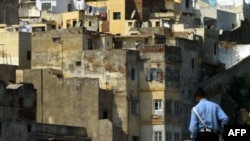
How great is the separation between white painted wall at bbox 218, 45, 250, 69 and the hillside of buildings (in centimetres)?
6

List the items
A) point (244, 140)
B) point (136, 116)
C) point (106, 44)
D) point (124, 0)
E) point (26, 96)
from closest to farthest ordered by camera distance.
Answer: point (244, 140) < point (26, 96) < point (136, 116) < point (106, 44) < point (124, 0)

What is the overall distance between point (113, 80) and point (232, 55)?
42.1 ft

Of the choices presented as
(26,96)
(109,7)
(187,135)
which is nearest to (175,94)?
(187,135)

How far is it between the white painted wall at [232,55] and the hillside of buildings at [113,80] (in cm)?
6

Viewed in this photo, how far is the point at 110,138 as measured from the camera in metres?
62.8

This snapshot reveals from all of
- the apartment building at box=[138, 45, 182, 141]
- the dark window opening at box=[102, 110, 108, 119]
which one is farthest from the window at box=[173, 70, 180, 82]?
the dark window opening at box=[102, 110, 108, 119]

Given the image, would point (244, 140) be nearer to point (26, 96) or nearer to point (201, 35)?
point (26, 96)

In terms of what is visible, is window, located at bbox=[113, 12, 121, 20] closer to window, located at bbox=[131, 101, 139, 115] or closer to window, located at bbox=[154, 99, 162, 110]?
window, located at bbox=[131, 101, 139, 115]

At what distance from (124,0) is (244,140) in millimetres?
65606

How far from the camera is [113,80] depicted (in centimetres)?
6631

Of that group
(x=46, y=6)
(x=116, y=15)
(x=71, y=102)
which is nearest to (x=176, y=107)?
(x=71, y=102)

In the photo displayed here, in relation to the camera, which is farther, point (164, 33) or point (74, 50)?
point (164, 33)

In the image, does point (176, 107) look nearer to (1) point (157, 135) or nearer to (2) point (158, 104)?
(2) point (158, 104)

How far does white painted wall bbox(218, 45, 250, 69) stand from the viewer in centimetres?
7588
